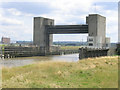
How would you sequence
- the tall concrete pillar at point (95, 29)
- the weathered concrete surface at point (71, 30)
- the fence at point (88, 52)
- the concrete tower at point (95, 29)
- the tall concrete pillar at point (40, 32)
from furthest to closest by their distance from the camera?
the tall concrete pillar at point (40, 32)
the weathered concrete surface at point (71, 30)
the tall concrete pillar at point (95, 29)
the concrete tower at point (95, 29)
the fence at point (88, 52)

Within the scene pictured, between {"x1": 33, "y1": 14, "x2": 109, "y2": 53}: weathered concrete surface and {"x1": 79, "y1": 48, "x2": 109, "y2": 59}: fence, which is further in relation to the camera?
{"x1": 33, "y1": 14, "x2": 109, "y2": 53}: weathered concrete surface

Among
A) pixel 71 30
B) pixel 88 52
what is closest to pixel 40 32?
pixel 71 30

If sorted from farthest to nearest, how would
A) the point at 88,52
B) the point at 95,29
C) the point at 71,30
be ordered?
the point at 71,30
the point at 95,29
the point at 88,52

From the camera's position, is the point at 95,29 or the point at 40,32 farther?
the point at 40,32

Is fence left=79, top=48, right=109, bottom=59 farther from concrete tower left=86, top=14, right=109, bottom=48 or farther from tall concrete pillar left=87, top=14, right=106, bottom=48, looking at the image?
tall concrete pillar left=87, top=14, right=106, bottom=48

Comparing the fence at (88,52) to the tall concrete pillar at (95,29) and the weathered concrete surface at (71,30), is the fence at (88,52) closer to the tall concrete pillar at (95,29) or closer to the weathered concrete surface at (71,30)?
the weathered concrete surface at (71,30)

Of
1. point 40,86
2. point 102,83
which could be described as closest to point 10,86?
point 40,86

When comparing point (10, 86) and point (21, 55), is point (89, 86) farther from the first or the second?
point (21, 55)

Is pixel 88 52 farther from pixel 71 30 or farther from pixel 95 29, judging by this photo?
pixel 71 30

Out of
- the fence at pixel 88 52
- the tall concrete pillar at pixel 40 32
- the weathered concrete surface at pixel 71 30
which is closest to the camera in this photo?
the fence at pixel 88 52

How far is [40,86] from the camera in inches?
491

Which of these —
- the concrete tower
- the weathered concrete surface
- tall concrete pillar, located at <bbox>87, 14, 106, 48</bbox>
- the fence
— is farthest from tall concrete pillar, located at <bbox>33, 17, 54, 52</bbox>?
the fence

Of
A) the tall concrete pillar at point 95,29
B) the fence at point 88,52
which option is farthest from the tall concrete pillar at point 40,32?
the fence at point 88,52

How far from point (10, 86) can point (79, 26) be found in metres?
72.4
